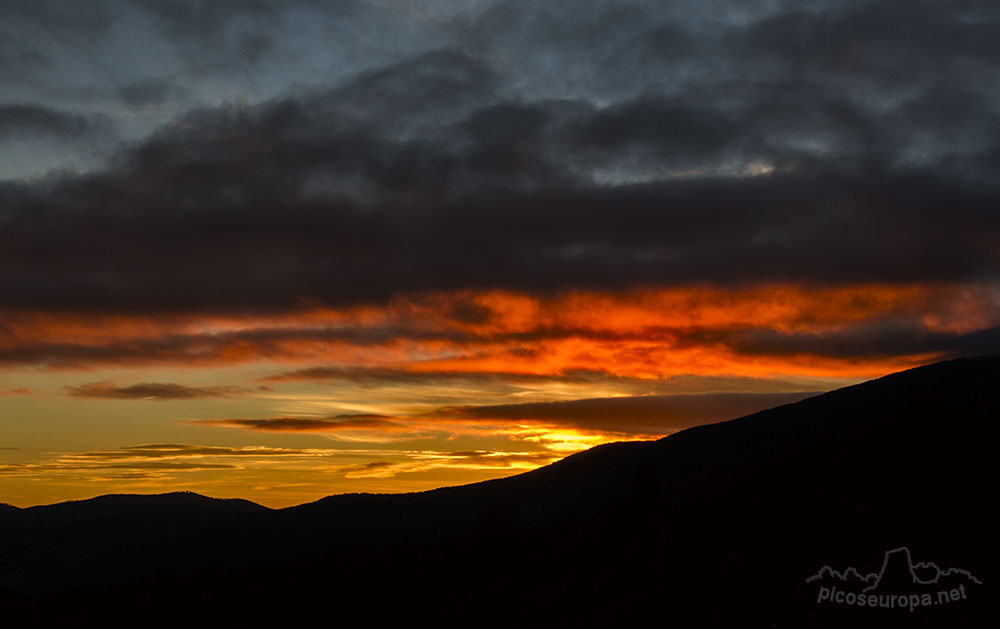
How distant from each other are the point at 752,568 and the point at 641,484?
4613 cm

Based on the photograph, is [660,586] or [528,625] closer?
[660,586]

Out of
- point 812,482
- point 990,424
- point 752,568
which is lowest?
point 752,568

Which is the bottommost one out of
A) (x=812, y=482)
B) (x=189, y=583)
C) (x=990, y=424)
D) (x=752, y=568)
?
(x=189, y=583)

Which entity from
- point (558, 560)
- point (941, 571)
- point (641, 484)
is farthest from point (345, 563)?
point (941, 571)

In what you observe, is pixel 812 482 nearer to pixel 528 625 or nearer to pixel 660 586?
pixel 660 586

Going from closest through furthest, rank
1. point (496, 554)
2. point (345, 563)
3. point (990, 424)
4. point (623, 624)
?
1. point (623, 624)
2. point (990, 424)
3. point (496, 554)
4. point (345, 563)

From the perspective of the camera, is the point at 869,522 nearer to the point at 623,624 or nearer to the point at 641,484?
the point at 623,624

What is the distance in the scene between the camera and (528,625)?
6956 cm

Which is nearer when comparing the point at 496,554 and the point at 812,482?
the point at 812,482

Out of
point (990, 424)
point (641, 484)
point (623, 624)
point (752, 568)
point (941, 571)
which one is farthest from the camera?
point (641, 484)

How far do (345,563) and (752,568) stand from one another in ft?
424

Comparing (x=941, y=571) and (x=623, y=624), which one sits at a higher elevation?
(x=941, y=571)

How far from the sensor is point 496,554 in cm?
13188

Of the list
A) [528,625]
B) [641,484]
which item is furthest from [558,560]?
[528,625]
